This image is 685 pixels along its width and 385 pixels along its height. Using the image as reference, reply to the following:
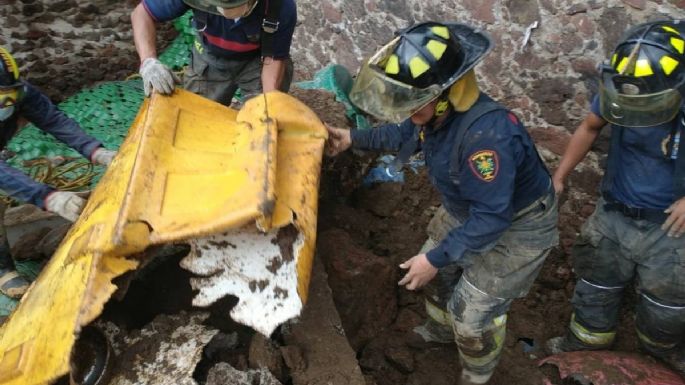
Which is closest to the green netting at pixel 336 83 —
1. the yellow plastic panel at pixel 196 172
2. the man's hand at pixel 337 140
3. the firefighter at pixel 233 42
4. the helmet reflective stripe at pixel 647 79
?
the firefighter at pixel 233 42

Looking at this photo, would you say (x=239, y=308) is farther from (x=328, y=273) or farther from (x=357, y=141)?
(x=357, y=141)

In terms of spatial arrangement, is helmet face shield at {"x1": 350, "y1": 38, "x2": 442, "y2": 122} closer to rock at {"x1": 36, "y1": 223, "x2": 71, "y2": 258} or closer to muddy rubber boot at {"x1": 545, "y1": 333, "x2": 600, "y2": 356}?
muddy rubber boot at {"x1": 545, "y1": 333, "x2": 600, "y2": 356}

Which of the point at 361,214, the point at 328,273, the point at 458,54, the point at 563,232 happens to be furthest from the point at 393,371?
the point at 458,54

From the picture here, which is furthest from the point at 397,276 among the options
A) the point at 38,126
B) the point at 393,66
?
the point at 38,126

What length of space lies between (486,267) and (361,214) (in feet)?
4.43

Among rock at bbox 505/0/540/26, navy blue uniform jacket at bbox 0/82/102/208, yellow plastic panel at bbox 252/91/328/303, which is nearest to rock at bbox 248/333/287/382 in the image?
yellow plastic panel at bbox 252/91/328/303

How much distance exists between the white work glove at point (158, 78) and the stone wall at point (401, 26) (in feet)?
7.29

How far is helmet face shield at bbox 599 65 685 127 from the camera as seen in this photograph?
2258mm

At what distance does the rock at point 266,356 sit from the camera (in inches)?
86.4

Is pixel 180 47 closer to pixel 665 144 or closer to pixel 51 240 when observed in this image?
pixel 51 240

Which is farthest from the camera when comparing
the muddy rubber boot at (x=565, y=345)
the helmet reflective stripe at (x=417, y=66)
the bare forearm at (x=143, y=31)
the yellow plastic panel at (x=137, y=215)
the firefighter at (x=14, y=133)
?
the bare forearm at (x=143, y=31)

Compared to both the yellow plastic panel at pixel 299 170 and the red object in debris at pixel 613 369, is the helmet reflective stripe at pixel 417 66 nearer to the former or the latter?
the yellow plastic panel at pixel 299 170

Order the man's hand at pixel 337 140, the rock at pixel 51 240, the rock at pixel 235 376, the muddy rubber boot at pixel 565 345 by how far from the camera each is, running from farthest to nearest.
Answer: the rock at pixel 51 240 → the muddy rubber boot at pixel 565 345 → the man's hand at pixel 337 140 → the rock at pixel 235 376

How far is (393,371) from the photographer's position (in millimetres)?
3029
